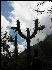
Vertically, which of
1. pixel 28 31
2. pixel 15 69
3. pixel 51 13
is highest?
pixel 28 31

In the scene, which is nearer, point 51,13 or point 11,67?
point 11,67

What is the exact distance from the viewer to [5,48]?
75.4 ft

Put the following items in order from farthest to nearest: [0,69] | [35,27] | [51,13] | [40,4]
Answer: [35,27] < [51,13] < [40,4] < [0,69]

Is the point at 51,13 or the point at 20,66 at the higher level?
the point at 51,13

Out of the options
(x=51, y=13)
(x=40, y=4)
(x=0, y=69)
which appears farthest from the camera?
(x=51, y=13)

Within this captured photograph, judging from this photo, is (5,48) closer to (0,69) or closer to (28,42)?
(28,42)

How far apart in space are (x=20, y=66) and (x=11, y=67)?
21cm

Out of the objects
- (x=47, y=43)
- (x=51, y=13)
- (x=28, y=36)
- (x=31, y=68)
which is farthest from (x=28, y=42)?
(x=31, y=68)

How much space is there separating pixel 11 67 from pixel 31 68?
47 cm

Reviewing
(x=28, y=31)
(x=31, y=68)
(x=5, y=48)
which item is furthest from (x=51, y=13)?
(x=5, y=48)

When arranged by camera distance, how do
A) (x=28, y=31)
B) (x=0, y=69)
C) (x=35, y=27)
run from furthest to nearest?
(x=28, y=31) → (x=35, y=27) → (x=0, y=69)

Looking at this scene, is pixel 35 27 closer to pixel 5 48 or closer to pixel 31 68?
pixel 5 48

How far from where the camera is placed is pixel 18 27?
2056 cm

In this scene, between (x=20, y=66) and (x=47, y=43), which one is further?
(x=47, y=43)
